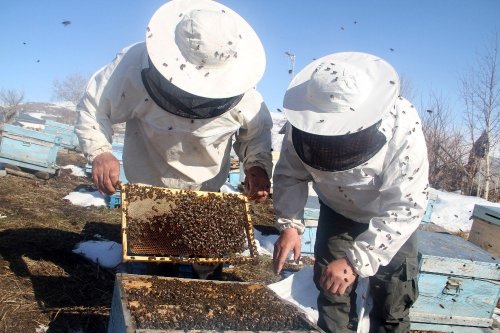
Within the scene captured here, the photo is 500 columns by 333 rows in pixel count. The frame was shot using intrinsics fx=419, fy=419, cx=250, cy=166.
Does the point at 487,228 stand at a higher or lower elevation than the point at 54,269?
higher

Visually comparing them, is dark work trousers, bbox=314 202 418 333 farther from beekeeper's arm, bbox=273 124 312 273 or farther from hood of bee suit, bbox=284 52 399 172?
hood of bee suit, bbox=284 52 399 172

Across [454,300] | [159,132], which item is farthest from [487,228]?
[159,132]

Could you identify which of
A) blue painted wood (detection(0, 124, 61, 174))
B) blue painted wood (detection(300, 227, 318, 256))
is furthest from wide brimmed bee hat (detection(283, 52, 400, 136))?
blue painted wood (detection(0, 124, 61, 174))

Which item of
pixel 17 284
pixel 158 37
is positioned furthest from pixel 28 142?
pixel 158 37

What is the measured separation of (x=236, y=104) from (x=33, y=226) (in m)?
3.87

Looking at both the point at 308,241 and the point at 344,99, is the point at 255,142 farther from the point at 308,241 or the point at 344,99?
the point at 308,241

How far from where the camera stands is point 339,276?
91.0 inches

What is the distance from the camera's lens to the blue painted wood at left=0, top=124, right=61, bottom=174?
8602 mm

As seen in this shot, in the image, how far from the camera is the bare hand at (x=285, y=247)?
265 cm

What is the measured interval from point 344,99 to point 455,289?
2.32 m

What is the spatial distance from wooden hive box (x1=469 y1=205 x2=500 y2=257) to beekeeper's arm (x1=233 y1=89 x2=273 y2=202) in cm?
325

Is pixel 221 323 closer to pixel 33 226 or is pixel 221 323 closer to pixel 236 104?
pixel 236 104

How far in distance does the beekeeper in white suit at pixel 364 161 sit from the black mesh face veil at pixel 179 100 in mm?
411

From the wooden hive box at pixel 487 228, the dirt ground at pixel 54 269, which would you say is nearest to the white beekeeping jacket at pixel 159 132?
the dirt ground at pixel 54 269
